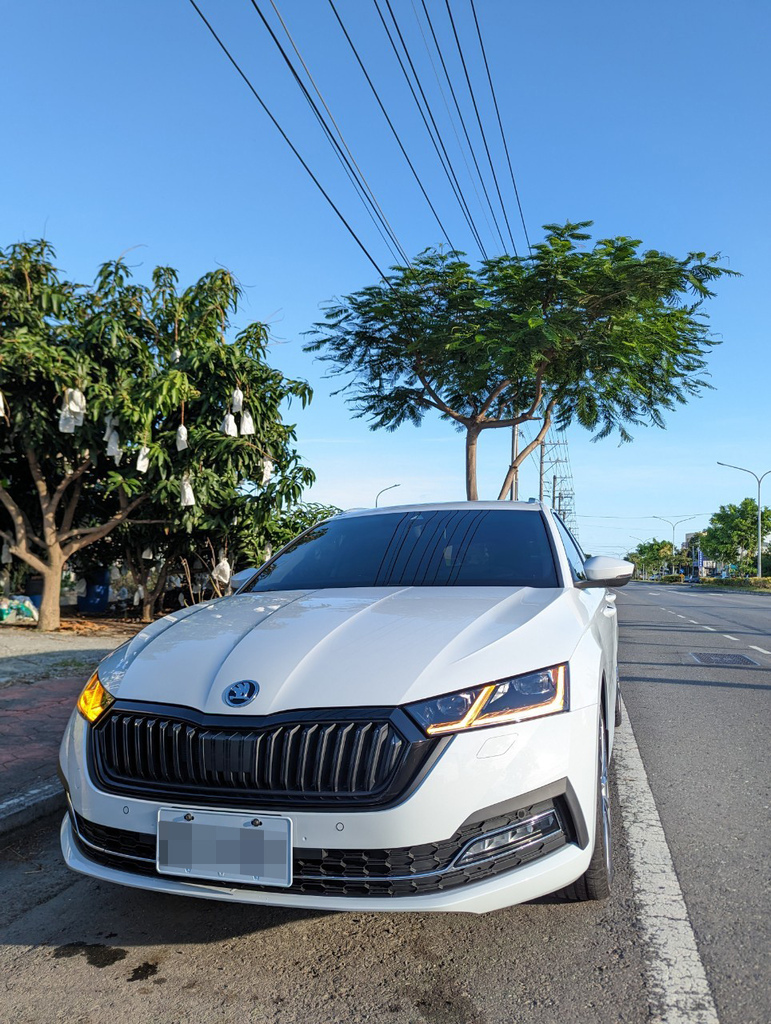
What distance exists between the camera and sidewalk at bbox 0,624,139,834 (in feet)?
13.4

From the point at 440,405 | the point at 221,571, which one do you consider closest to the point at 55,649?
the point at 221,571

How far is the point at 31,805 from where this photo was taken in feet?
12.9

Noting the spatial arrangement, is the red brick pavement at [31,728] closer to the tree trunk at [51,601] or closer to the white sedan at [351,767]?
the white sedan at [351,767]

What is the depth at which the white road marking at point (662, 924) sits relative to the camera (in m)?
2.29

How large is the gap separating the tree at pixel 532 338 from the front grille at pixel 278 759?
34.9ft

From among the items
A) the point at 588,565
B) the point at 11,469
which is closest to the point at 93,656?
the point at 11,469

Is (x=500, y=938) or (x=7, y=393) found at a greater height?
(x=7, y=393)

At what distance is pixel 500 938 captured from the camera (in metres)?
2.68

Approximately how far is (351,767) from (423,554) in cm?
181

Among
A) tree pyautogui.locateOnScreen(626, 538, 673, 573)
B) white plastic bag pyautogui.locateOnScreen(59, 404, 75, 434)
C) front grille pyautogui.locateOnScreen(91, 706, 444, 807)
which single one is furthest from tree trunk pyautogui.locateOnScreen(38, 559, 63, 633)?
tree pyautogui.locateOnScreen(626, 538, 673, 573)

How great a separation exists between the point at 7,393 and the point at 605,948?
9.45 m

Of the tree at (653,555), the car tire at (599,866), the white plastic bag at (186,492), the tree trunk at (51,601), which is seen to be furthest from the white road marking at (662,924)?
the tree at (653,555)

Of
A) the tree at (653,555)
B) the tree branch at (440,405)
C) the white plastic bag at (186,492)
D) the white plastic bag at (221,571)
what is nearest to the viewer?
the white plastic bag at (186,492)

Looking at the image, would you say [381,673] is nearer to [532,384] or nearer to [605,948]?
[605,948]
